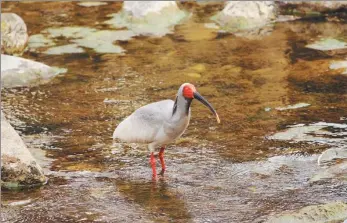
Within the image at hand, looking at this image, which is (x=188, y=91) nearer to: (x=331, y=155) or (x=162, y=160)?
(x=162, y=160)

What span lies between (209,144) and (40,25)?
7.07 m

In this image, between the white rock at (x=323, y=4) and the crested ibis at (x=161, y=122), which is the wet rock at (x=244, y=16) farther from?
the crested ibis at (x=161, y=122)

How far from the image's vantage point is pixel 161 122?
7.88 m

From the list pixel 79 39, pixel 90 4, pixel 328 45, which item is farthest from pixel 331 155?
pixel 90 4

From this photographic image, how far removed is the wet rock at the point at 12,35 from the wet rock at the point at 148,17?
199 cm

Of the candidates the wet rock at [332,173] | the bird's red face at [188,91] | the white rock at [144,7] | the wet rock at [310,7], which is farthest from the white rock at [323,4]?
the bird's red face at [188,91]

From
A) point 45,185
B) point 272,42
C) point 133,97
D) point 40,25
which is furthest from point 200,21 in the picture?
point 45,185

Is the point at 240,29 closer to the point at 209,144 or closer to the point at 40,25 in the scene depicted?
the point at 40,25

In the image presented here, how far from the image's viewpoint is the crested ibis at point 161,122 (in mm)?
7625

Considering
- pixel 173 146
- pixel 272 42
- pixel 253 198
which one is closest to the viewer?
pixel 253 198

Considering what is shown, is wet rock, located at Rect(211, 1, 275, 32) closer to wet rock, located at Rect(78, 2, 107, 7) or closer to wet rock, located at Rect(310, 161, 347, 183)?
wet rock, located at Rect(78, 2, 107, 7)

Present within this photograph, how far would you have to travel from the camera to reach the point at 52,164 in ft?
27.5

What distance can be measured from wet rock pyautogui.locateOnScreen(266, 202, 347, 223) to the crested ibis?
1366mm

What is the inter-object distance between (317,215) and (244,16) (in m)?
8.07
